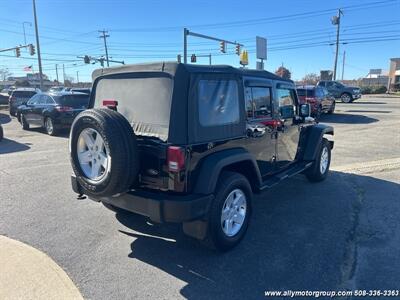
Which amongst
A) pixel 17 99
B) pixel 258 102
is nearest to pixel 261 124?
pixel 258 102

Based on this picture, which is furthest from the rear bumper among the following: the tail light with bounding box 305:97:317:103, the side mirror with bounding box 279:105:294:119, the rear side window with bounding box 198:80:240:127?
the tail light with bounding box 305:97:317:103

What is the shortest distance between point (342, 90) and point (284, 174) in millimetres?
26566

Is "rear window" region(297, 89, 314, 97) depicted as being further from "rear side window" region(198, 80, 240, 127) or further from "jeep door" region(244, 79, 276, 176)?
"rear side window" region(198, 80, 240, 127)

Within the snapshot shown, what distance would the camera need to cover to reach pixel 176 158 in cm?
313

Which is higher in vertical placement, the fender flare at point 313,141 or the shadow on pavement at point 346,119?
the fender flare at point 313,141

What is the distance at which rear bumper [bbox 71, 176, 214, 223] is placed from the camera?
10.2 feet

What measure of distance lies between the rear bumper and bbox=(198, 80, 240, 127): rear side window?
78 centimetres

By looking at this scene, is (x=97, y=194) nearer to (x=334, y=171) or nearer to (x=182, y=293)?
(x=182, y=293)

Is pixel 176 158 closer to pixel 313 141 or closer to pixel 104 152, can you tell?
pixel 104 152

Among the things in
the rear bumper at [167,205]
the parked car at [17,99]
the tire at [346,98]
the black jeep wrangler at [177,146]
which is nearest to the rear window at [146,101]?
the black jeep wrangler at [177,146]

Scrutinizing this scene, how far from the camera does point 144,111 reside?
3592mm

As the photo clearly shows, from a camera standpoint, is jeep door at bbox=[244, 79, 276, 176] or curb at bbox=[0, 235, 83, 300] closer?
curb at bbox=[0, 235, 83, 300]

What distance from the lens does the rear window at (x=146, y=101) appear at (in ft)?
11.1

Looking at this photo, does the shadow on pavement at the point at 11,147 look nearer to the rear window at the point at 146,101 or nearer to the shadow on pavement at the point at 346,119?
the rear window at the point at 146,101
